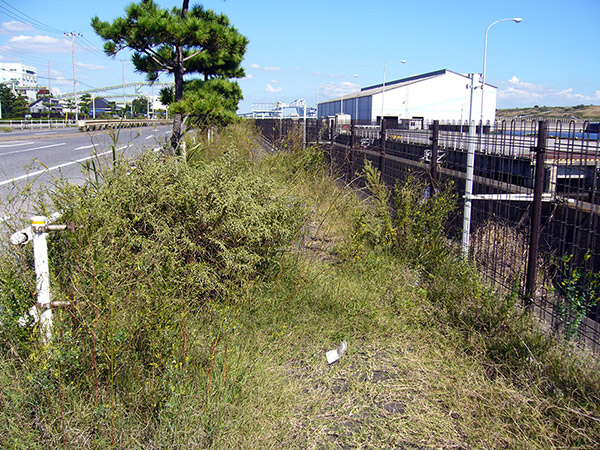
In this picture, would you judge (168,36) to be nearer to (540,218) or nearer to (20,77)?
(540,218)

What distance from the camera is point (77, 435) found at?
248 cm

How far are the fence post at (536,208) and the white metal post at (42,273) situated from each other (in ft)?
11.0

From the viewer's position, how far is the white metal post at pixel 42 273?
2891mm

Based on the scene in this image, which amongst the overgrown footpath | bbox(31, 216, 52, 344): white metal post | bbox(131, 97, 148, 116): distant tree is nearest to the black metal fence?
the overgrown footpath

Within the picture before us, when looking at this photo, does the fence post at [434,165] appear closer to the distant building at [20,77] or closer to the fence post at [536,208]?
the fence post at [536,208]

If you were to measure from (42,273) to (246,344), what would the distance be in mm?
1310

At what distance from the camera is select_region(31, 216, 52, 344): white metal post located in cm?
289

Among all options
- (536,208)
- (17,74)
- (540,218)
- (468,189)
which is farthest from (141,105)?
(536,208)

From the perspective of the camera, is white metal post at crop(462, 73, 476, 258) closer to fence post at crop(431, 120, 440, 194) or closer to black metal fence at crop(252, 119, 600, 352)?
black metal fence at crop(252, 119, 600, 352)

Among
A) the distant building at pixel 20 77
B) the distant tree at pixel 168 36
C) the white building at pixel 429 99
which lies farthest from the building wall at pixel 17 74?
the distant tree at pixel 168 36

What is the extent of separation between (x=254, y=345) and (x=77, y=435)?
123 centimetres

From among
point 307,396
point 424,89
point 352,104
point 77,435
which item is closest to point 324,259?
point 307,396

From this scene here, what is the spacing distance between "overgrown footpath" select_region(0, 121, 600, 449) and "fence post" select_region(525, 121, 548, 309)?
358 millimetres

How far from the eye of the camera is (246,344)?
3.40 meters
